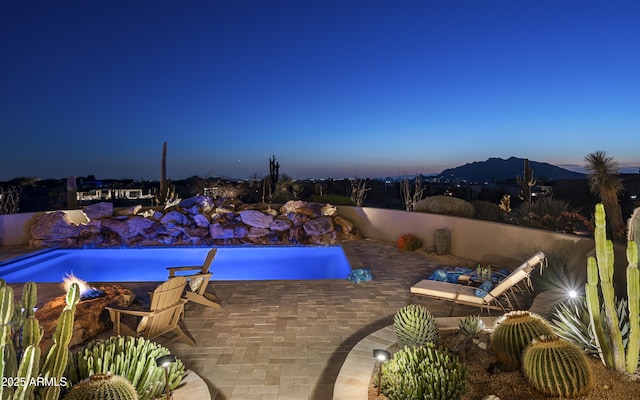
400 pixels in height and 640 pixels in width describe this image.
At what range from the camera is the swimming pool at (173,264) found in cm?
949

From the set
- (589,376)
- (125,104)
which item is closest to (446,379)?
(589,376)

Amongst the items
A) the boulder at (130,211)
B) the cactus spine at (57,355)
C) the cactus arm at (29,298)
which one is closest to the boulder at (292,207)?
the boulder at (130,211)

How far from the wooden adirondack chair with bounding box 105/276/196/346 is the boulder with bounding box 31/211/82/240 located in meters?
9.07

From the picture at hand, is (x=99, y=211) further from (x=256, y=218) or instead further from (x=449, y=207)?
(x=449, y=207)

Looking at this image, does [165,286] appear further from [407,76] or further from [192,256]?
[407,76]

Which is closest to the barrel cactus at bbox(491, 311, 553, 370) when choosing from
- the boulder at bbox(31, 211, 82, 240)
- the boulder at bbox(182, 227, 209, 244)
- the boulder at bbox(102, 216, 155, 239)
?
the boulder at bbox(182, 227, 209, 244)

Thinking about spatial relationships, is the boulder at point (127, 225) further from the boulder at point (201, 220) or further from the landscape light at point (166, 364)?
the landscape light at point (166, 364)

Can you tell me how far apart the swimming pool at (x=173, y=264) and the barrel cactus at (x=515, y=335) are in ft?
19.2

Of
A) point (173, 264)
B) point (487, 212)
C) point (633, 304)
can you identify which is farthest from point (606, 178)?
point (173, 264)

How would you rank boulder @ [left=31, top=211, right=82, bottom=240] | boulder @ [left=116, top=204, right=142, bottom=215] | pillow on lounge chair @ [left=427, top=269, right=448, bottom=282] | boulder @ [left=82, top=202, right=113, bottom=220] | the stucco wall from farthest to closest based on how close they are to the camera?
boulder @ [left=116, top=204, right=142, bottom=215]
boulder @ [left=82, top=202, right=113, bottom=220]
boulder @ [left=31, top=211, right=82, bottom=240]
pillow on lounge chair @ [left=427, top=269, right=448, bottom=282]
the stucco wall

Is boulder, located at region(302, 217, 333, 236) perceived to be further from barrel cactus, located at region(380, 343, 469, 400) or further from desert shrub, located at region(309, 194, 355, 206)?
barrel cactus, located at region(380, 343, 469, 400)

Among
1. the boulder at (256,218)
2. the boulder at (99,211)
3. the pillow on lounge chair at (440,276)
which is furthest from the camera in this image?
the boulder at (99,211)

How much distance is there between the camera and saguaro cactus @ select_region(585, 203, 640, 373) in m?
2.79

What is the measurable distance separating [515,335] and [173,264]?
9.71m
